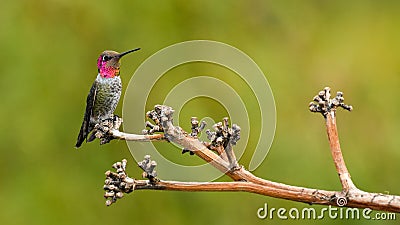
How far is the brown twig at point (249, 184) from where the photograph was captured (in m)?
0.51

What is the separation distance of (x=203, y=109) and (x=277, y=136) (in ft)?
0.72

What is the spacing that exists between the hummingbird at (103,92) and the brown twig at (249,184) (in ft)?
0.64

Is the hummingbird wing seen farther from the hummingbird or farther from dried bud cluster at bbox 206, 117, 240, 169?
dried bud cluster at bbox 206, 117, 240, 169

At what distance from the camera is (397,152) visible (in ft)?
5.71

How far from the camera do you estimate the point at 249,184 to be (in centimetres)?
52

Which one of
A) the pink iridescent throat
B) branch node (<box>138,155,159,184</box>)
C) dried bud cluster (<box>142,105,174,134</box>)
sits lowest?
branch node (<box>138,155,159,184</box>)

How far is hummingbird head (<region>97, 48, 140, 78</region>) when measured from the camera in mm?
755

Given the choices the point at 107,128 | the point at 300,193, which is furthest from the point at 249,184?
the point at 107,128

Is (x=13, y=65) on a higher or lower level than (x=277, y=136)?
higher

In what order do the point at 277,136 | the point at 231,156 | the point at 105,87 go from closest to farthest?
the point at 231,156 → the point at 105,87 → the point at 277,136

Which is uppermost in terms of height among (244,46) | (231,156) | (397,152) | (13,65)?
(244,46)

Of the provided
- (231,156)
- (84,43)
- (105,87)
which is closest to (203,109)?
(84,43)

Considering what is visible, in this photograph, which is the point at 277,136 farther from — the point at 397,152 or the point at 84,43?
the point at 84,43

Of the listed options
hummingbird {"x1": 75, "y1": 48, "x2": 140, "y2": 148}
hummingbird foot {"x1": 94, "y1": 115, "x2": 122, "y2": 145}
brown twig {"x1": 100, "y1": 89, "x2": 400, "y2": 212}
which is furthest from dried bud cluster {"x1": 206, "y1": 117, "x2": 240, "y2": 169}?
hummingbird {"x1": 75, "y1": 48, "x2": 140, "y2": 148}
